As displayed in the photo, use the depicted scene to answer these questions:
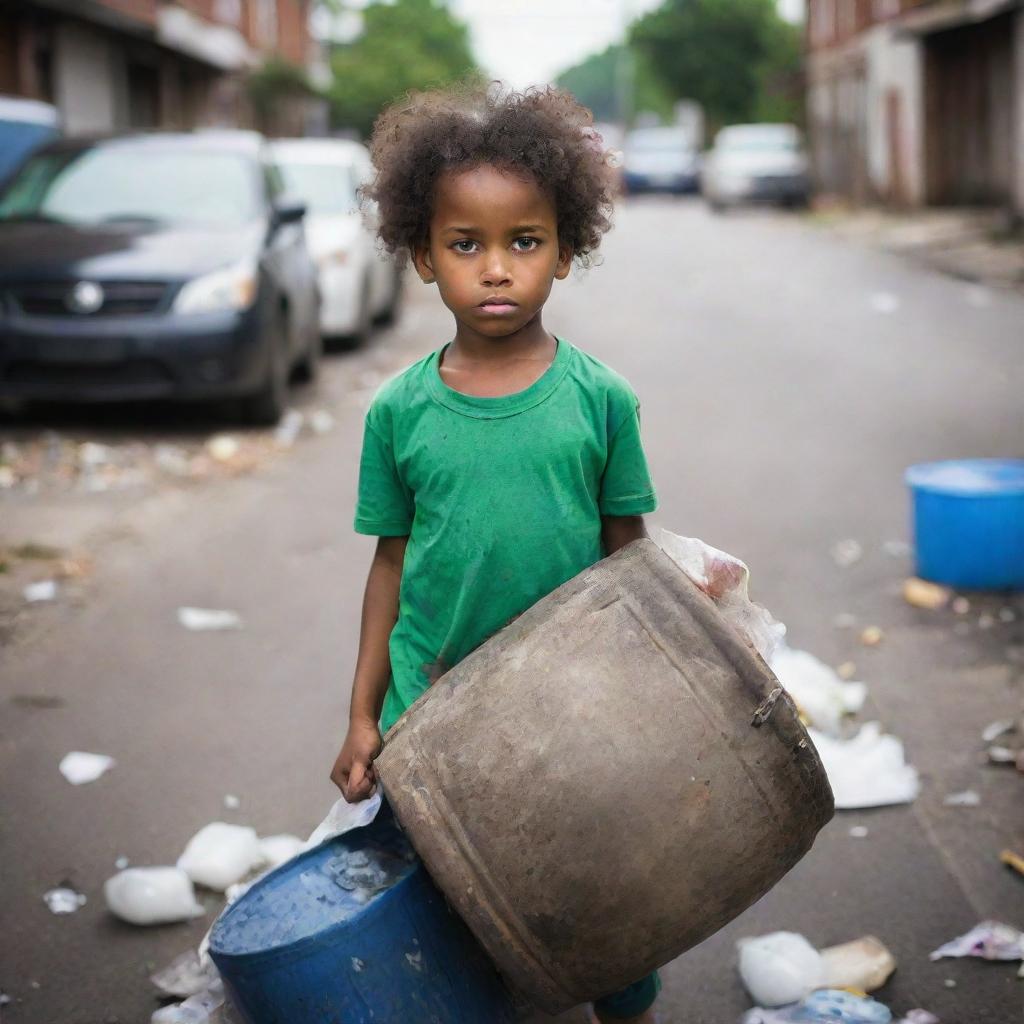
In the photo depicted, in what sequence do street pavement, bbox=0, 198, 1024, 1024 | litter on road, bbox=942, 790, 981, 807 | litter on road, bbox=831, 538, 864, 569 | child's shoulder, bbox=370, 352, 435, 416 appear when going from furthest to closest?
litter on road, bbox=831, 538, 864, 569, litter on road, bbox=942, 790, 981, 807, street pavement, bbox=0, 198, 1024, 1024, child's shoulder, bbox=370, 352, 435, 416

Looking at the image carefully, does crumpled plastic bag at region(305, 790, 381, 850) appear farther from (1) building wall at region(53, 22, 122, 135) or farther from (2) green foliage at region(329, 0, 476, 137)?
(2) green foliage at region(329, 0, 476, 137)

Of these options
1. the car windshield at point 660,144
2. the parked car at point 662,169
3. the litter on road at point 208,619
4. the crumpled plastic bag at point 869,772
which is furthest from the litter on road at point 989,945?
the car windshield at point 660,144

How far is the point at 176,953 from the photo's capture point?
3260 millimetres

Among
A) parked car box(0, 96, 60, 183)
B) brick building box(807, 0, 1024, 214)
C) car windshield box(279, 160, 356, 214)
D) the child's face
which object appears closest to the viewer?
the child's face

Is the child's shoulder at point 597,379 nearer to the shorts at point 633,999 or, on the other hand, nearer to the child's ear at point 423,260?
the child's ear at point 423,260

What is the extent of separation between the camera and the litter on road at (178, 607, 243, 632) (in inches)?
219

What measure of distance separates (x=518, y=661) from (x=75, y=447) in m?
6.96

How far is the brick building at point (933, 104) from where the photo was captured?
900 inches

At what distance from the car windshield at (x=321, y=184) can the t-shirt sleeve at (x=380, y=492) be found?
9963 millimetres

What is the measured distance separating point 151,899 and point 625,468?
1723mm

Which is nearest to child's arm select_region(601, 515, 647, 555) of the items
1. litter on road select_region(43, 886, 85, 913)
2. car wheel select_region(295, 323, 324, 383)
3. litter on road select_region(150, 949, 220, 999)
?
litter on road select_region(150, 949, 220, 999)

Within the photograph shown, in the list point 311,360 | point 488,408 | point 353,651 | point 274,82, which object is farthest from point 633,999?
point 274,82

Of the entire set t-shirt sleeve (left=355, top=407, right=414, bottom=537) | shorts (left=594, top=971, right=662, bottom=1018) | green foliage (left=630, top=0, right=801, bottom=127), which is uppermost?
green foliage (left=630, top=0, right=801, bottom=127)

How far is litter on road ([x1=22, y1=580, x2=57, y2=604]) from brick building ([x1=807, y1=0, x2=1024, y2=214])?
17.0 metres
